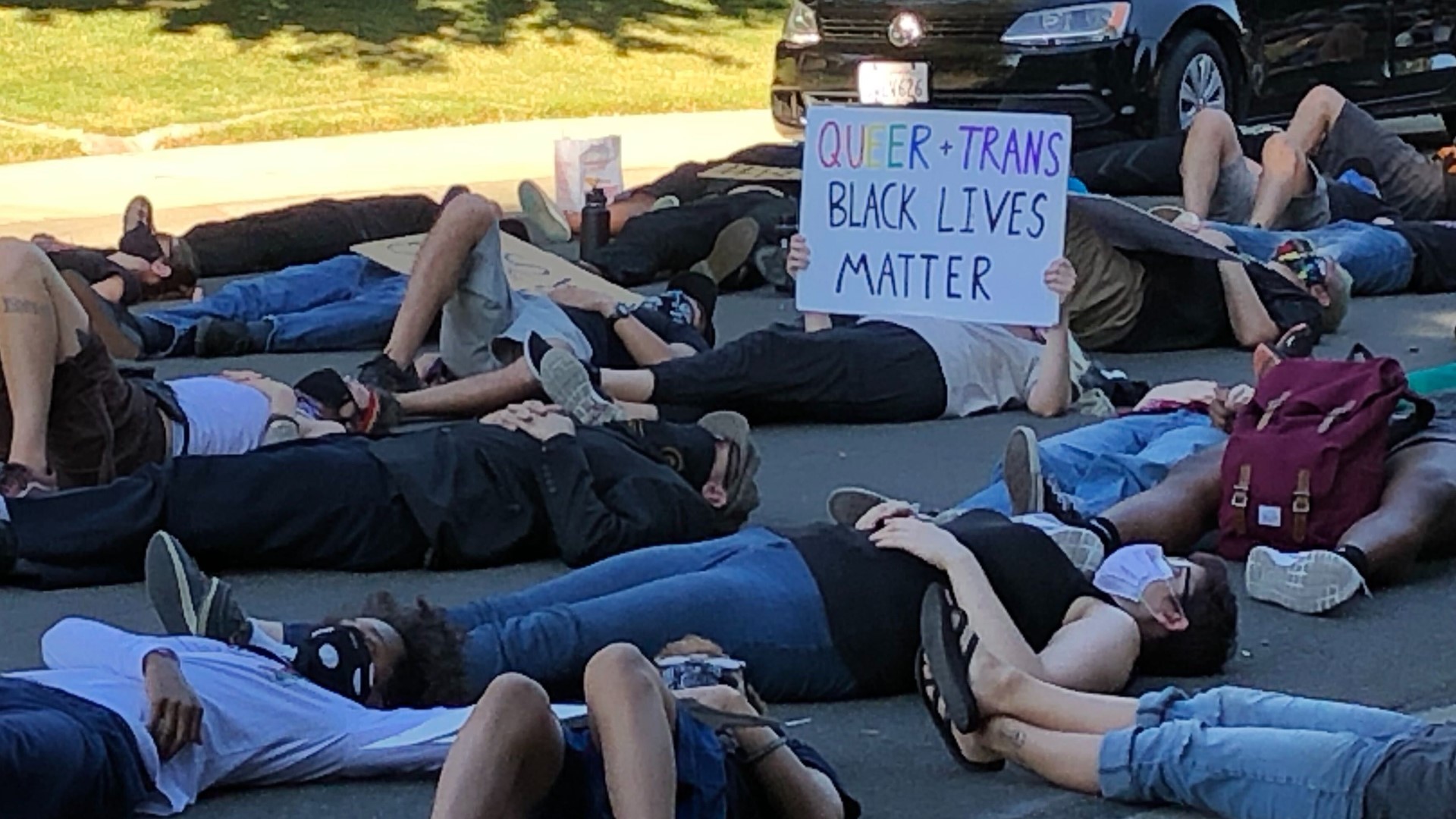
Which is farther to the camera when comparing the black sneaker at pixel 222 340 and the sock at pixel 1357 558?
the black sneaker at pixel 222 340

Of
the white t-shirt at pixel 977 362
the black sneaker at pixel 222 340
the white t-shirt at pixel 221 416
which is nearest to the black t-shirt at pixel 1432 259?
the white t-shirt at pixel 977 362

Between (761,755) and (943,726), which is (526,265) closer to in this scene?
(943,726)

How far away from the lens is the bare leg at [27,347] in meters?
5.98

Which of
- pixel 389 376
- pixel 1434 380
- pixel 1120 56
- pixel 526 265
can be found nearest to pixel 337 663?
pixel 389 376

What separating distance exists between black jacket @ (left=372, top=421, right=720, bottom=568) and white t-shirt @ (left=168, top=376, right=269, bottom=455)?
0.66m

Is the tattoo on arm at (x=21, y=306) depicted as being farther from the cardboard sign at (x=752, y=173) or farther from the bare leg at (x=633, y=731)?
the cardboard sign at (x=752, y=173)

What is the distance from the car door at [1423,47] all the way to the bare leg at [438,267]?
8.17m

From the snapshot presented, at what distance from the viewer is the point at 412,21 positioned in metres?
19.9

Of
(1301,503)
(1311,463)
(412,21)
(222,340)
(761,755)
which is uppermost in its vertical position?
(761,755)

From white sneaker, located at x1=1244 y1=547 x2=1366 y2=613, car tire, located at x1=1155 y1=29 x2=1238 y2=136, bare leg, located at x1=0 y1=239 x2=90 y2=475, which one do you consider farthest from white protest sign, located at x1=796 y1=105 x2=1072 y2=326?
car tire, located at x1=1155 y1=29 x2=1238 y2=136

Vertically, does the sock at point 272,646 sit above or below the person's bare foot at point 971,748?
above

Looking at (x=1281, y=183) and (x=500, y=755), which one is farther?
(x=1281, y=183)

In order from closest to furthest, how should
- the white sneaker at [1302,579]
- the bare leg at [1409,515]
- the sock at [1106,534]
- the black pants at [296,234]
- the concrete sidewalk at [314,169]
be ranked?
the sock at [1106,534] < the white sneaker at [1302,579] < the bare leg at [1409,515] < the black pants at [296,234] < the concrete sidewalk at [314,169]

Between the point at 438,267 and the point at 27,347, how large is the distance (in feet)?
5.68
